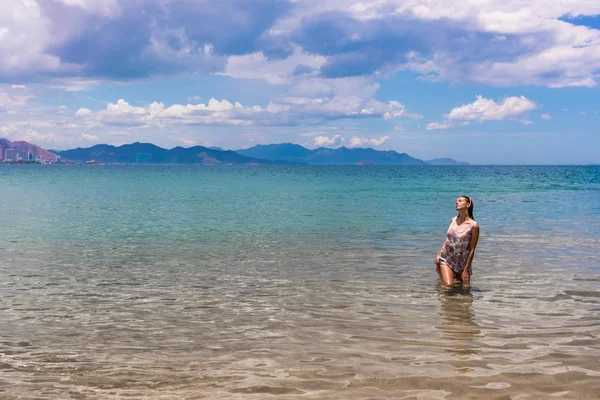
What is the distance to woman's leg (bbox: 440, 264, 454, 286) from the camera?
46.0 feet

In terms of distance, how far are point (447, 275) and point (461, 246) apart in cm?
83

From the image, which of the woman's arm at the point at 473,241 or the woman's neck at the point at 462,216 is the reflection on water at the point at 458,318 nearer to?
the woman's arm at the point at 473,241

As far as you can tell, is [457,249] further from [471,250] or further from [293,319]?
[293,319]

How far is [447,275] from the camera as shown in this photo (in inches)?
555

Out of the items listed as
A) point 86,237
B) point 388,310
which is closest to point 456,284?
point 388,310

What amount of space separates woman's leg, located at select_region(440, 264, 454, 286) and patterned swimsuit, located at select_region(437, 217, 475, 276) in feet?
0.27

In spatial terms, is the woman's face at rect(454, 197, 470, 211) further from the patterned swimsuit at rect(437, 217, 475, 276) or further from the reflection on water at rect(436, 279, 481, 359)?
the reflection on water at rect(436, 279, 481, 359)

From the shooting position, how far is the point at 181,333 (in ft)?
33.6

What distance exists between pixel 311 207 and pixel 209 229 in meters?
16.1

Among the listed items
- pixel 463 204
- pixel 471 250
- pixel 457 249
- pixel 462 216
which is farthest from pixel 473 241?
pixel 463 204

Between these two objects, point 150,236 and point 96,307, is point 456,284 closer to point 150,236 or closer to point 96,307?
point 96,307

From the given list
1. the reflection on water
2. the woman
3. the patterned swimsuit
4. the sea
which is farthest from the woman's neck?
the sea

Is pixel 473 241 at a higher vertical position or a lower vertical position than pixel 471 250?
higher

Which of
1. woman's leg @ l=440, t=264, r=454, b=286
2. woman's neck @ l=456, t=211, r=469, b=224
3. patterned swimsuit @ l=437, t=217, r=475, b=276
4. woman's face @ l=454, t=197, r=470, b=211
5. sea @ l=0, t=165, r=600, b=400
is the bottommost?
sea @ l=0, t=165, r=600, b=400
